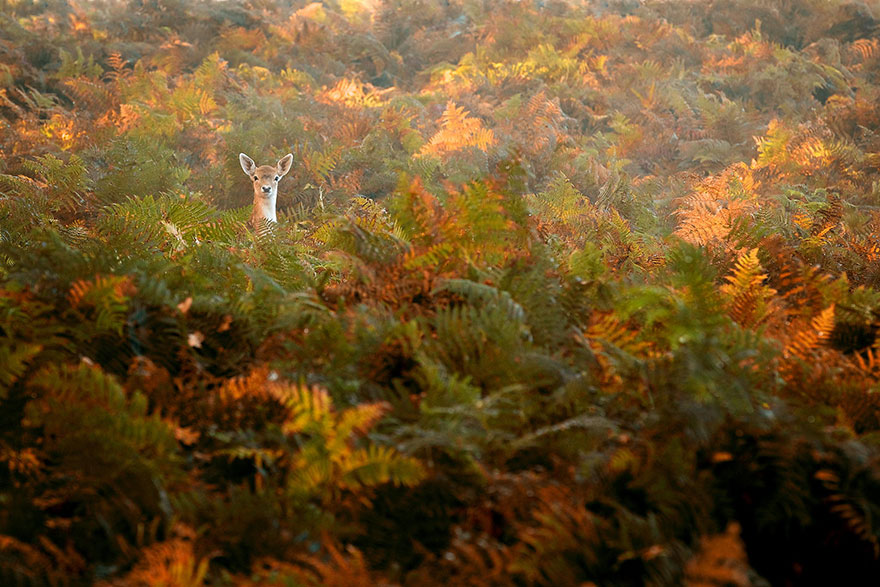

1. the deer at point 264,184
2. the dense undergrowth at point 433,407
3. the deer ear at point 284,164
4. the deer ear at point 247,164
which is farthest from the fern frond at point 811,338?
the deer ear at point 247,164

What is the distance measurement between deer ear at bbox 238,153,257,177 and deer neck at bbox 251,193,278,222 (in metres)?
0.38

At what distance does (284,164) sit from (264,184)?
482 mm

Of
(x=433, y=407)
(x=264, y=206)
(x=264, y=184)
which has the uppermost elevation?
(x=433, y=407)

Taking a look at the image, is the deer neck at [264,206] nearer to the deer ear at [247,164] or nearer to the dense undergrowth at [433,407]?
the deer ear at [247,164]

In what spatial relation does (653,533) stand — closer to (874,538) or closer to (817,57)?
(874,538)

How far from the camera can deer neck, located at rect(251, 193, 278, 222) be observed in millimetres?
7723

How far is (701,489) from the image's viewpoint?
1.99m

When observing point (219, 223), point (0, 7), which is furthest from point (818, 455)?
point (0, 7)

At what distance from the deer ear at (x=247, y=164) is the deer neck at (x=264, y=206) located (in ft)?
1.23

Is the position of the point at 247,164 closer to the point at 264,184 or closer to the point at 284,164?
the point at 284,164

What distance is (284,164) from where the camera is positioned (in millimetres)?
8297

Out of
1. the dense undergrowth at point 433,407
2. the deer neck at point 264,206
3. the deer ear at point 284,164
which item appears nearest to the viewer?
the dense undergrowth at point 433,407

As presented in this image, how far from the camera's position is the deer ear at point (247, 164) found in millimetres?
8094

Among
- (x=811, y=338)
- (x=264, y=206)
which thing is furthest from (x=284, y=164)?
(x=811, y=338)
